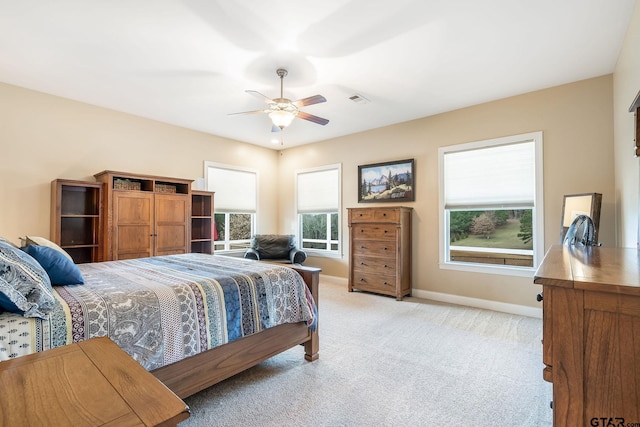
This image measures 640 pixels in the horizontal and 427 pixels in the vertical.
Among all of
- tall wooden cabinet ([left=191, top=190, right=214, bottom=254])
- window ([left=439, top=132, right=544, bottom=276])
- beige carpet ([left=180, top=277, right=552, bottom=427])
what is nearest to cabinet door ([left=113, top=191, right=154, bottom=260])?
tall wooden cabinet ([left=191, top=190, right=214, bottom=254])

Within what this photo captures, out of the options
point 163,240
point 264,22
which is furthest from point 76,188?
point 264,22

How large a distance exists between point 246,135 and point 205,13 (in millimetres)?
3235

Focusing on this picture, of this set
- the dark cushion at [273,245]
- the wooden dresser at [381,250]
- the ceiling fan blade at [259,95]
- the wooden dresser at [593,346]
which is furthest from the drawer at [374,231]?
the wooden dresser at [593,346]

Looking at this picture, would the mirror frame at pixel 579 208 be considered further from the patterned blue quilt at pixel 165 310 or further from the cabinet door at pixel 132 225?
the cabinet door at pixel 132 225

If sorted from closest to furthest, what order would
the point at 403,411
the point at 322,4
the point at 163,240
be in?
the point at 403,411 → the point at 322,4 → the point at 163,240

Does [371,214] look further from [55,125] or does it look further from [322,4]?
[55,125]

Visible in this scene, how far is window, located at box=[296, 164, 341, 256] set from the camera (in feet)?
19.1

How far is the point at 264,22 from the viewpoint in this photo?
246 centimetres

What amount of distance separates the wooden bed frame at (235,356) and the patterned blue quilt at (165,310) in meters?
0.08

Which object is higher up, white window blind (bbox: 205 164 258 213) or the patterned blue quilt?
white window blind (bbox: 205 164 258 213)

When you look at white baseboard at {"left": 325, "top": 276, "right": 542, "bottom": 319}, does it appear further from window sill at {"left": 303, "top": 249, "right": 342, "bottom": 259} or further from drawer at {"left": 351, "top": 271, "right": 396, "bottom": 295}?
window sill at {"left": 303, "top": 249, "right": 342, "bottom": 259}

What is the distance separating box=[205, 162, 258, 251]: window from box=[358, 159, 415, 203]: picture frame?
2.23m

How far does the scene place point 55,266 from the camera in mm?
1904

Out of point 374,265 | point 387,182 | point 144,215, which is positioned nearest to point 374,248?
point 374,265
